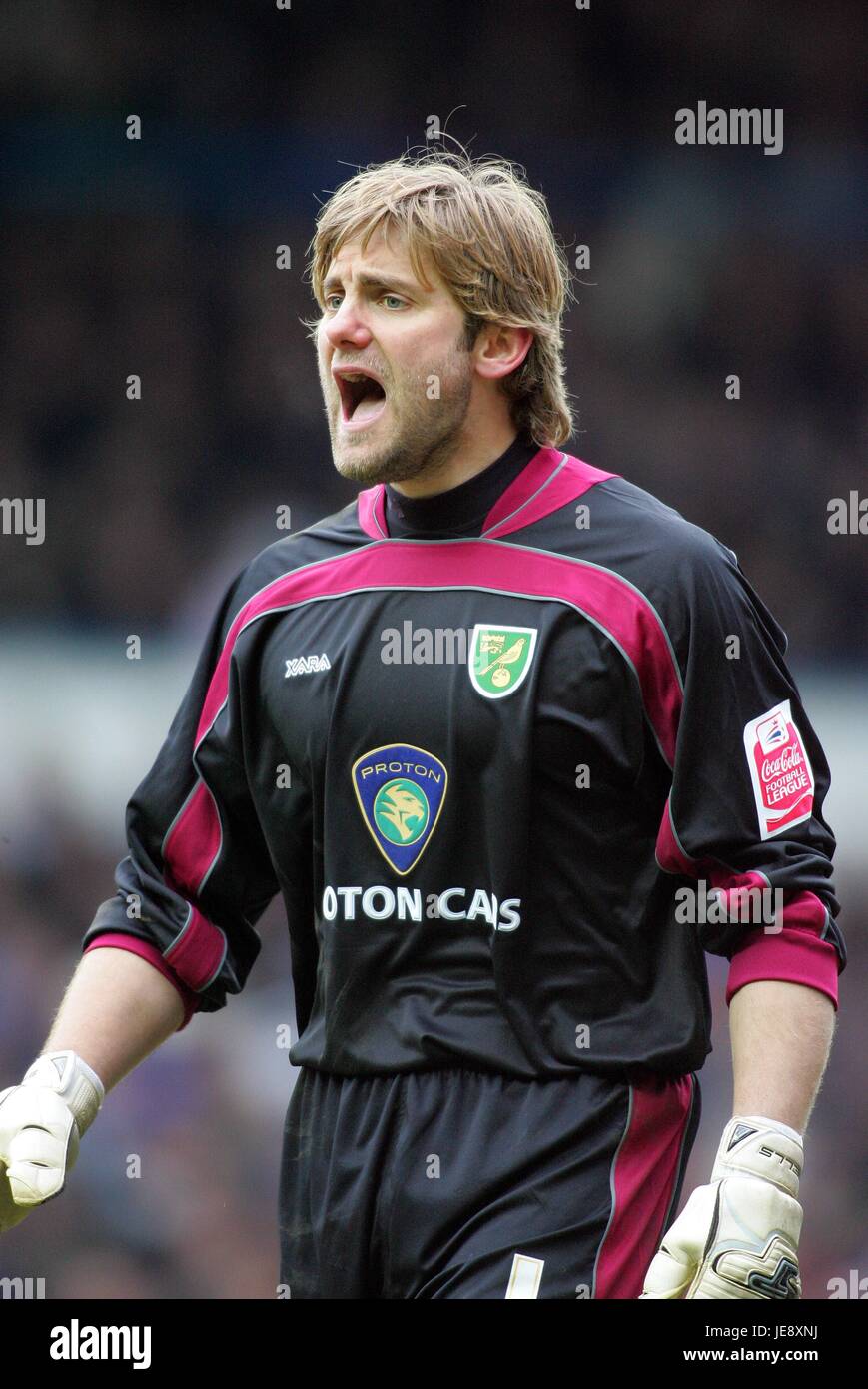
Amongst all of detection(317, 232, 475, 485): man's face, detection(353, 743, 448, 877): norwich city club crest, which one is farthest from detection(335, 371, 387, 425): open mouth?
detection(353, 743, 448, 877): norwich city club crest

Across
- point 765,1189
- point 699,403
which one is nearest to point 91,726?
point 699,403

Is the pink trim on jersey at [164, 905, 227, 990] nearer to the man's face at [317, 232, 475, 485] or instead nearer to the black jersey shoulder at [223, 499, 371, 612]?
the black jersey shoulder at [223, 499, 371, 612]

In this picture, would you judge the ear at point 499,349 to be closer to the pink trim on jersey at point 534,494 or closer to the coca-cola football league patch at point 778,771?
the pink trim on jersey at point 534,494

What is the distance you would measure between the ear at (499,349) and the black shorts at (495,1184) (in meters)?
1.11

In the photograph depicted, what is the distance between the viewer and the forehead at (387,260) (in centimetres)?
312

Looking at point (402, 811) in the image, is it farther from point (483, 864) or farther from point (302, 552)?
point (302, 552)

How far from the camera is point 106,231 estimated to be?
7660 millimetres

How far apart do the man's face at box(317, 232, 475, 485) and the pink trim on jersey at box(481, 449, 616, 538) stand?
12 centimetres

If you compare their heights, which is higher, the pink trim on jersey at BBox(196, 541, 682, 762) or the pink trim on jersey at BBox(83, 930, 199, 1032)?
the pink trim on jersey at BBox(196, 541, 682, 762)

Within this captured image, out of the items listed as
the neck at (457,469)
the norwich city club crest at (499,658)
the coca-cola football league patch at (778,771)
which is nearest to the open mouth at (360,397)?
the neck at (457,469)

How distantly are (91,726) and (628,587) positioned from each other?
423cm

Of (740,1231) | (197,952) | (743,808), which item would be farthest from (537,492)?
(740,1231)

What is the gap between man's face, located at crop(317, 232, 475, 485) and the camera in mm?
3105

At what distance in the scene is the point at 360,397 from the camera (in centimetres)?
321
